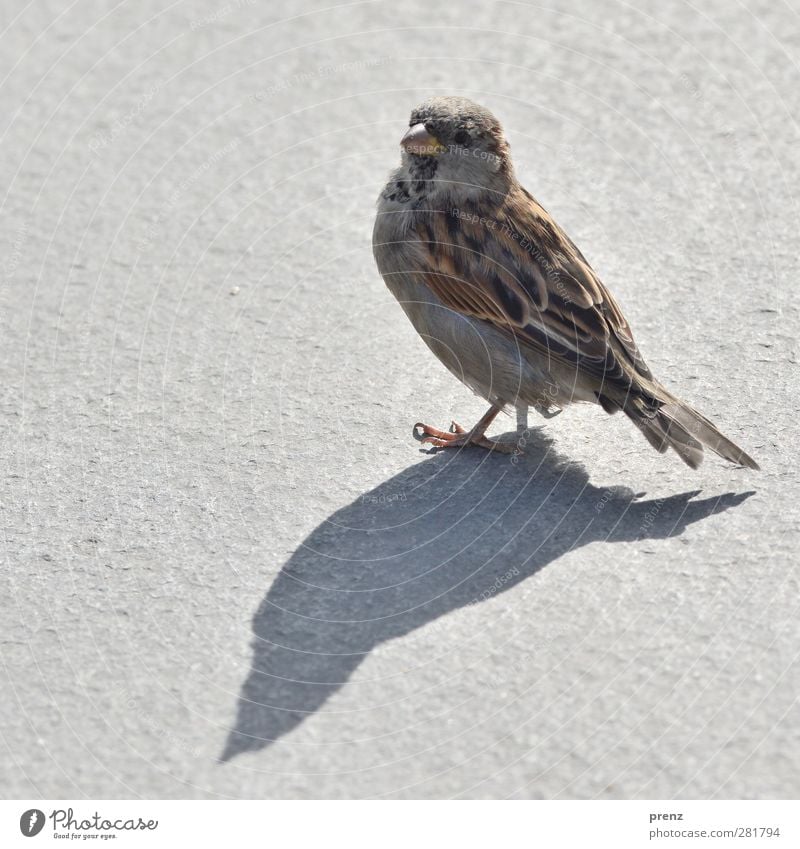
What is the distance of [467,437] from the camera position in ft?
17.4

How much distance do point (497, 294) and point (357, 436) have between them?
36.1 inches

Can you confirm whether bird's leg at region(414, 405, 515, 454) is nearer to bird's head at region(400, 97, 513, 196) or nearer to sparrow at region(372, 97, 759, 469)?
sparrow at region(372, 97, 759, 469)

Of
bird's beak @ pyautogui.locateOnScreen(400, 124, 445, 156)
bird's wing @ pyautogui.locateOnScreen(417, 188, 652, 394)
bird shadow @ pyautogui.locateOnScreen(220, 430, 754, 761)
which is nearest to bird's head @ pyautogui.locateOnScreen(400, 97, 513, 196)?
bird's beak @ pyautogui.locateOnScreen(400, 124, 445, 156)

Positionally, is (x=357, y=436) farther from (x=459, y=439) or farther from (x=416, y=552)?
(x=416, y=552)

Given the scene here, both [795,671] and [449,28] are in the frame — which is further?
[449,28]

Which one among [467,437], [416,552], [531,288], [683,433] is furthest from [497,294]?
[416,552]

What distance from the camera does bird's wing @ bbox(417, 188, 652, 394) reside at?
4.93 metres

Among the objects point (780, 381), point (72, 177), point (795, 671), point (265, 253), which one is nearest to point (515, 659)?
point (795, 671)

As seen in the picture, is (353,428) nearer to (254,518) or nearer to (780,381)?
(254,518)

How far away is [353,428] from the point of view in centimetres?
548

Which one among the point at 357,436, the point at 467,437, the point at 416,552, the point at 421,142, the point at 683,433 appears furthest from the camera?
the point at 357,436

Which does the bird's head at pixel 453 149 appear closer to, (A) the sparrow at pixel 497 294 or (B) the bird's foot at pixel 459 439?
(A) the sparrow at pixel 497 294

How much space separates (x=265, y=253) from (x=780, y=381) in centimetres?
282

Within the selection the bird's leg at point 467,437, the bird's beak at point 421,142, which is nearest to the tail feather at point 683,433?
the bird's leg at point 467,437
